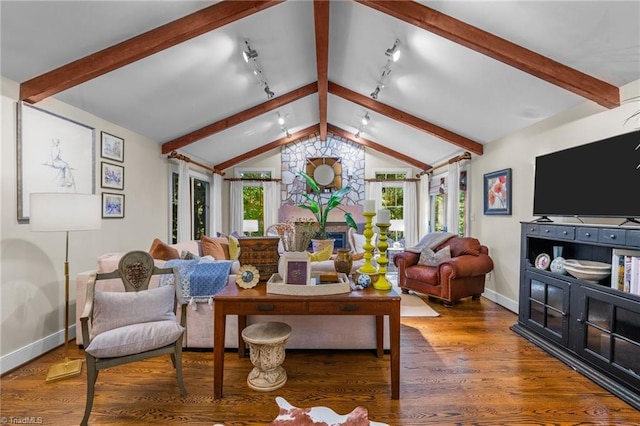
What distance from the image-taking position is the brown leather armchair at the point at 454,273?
4137 mm

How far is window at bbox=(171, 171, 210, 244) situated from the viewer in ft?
17.5

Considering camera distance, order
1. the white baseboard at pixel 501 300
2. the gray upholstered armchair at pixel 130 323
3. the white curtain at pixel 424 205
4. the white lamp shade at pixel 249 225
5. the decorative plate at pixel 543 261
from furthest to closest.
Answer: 1. the white curtain at pixel 424 205
2. the white lamp shade at pixel 249 225
3. the white baseboard at pixel 501 300
4. the decorative plate at pixel 543 261
5. the gray upholstered armchair at pixel 130 323

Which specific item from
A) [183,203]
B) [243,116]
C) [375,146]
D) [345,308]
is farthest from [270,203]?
[345,308]

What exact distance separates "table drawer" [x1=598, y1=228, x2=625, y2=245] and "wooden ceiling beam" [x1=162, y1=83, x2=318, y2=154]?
13.8ft

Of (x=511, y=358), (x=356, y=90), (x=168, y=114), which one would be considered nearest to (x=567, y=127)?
(x=511, y=358)

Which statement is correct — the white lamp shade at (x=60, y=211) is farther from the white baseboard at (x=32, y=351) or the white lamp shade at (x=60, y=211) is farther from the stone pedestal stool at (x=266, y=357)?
the stone pedestal stool at (x=266, y=357)

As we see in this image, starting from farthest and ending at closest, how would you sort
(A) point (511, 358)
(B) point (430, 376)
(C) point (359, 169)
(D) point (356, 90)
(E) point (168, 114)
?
(C) point (359, 169) < (D) point (356, 90) < (E) point (168, 114) < (A) point (511, 358) < (B) point (430, 376)

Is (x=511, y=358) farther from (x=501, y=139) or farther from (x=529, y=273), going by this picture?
(x=501, y=139)

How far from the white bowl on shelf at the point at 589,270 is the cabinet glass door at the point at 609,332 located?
0.10 metres

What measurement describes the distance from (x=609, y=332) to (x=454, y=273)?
6.04 feet

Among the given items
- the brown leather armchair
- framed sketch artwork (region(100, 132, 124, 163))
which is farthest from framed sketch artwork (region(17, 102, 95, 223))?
the brown leather armchair

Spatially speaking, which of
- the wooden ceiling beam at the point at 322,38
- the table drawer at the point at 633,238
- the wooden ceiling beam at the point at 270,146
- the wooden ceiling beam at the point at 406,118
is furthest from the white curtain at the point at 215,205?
the table drawer at the point at 633,238

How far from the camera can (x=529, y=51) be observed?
2.75m

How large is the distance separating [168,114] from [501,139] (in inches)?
182
